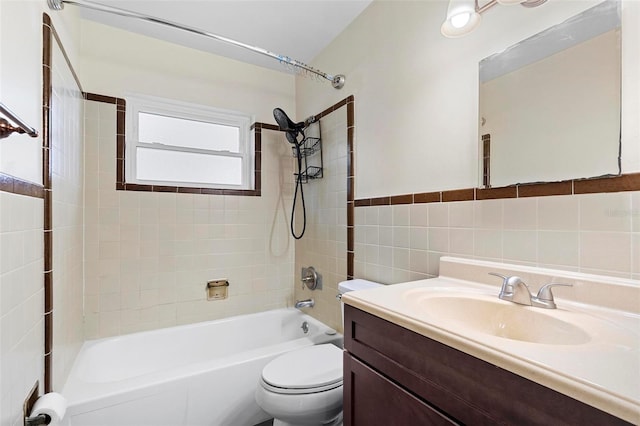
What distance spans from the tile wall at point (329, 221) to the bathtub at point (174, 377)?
0.60ft

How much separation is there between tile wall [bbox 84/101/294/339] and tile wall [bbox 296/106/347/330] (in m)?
0.35

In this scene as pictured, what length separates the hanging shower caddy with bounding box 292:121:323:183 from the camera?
2.22 m

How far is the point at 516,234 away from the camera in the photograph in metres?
1.03

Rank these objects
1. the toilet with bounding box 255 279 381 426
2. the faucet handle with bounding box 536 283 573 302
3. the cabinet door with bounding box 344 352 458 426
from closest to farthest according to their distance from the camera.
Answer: the cabinet door with bounding box 344 352 458 426
the faucet handle with bounding box 536 283 573 302
the toilet with bounding box 255 279 381 426

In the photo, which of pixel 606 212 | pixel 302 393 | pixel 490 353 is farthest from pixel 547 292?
pixel 302 393

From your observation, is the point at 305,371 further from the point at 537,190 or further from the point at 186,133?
the point at 186,133

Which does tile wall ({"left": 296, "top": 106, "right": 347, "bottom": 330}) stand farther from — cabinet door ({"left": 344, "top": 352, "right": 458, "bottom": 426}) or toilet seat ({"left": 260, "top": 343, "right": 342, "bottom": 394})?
cabinet door ({"left": 344, "top": 352, "right": 458, "bottom": 426})

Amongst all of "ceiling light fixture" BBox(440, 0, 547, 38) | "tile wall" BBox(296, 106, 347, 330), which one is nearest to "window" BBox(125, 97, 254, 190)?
"tile wall" BBox(296, 106, 347, 330)

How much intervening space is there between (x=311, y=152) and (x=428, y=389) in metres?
1.89

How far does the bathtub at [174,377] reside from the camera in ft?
4.20

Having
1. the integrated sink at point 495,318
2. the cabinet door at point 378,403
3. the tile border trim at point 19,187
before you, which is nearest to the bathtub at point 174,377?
the cabinet door at point 378,403


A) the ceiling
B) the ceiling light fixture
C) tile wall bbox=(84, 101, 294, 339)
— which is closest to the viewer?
the ceiling light fixture

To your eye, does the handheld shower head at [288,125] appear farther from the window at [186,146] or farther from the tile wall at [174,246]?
the window at [186,146]

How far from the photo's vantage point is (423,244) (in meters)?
1.38
